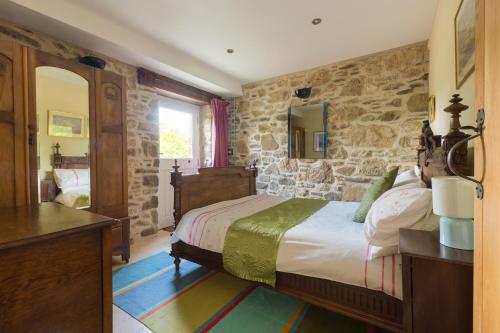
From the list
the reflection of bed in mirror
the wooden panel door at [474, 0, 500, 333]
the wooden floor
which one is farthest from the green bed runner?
the reflection of bed in mirror

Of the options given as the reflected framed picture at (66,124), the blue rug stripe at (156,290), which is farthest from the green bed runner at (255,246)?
the reflected framed picture at (66,124)

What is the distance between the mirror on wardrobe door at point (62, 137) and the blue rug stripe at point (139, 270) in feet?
2.47

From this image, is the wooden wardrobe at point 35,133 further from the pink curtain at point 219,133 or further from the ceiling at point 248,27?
the pink curtain at point 219,133

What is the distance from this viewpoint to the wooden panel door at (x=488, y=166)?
1.79 ft

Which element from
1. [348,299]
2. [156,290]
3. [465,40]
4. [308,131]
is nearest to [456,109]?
[465,40]

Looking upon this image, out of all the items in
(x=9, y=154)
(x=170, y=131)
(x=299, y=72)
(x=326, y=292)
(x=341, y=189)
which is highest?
(x=299, y=72)

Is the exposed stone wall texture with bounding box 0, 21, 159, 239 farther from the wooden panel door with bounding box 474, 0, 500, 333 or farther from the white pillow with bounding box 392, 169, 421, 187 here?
the wooden panel door with bounding box 474, 0, 500, 333

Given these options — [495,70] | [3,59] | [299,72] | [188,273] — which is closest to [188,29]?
[3,59]

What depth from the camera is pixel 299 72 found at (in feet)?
12.5

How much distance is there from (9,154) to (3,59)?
703 millimetres

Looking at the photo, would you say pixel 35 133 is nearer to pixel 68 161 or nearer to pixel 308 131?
pixel 68 161

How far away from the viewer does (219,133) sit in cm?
424

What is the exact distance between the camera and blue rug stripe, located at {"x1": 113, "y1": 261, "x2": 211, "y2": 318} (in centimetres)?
178

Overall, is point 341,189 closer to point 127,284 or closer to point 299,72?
point 299,72
